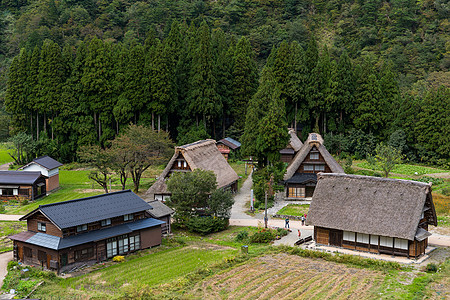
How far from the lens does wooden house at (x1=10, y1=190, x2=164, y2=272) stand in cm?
3011

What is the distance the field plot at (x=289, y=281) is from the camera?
25.5m

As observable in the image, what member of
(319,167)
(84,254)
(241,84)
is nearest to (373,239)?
(319,167)

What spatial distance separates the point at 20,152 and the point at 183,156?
25.7 m

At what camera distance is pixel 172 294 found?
25.5m

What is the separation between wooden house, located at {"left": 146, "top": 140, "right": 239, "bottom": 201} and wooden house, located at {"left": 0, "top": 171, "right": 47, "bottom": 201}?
35.4ft

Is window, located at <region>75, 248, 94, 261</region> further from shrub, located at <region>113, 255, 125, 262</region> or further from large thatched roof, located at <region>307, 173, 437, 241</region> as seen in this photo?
large thatched roof, located at <region>307, 173, 437, 241</region>

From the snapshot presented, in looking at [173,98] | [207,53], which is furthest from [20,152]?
[207,53]

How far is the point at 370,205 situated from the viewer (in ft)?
107

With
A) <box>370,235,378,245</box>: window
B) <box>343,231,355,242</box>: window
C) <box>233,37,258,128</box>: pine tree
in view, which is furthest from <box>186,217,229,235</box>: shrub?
<box>233,37,258,128</box>: pine tree

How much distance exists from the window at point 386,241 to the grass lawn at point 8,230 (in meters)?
24.0

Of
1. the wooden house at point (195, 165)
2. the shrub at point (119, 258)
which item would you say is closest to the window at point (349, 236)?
the wooden house at point (195, 165)

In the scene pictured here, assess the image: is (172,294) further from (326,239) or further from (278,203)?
(278,203)

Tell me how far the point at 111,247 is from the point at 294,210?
17.3 m

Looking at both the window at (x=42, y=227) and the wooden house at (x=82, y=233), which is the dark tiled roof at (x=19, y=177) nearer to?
the wooden house at (x=82, y=233)
